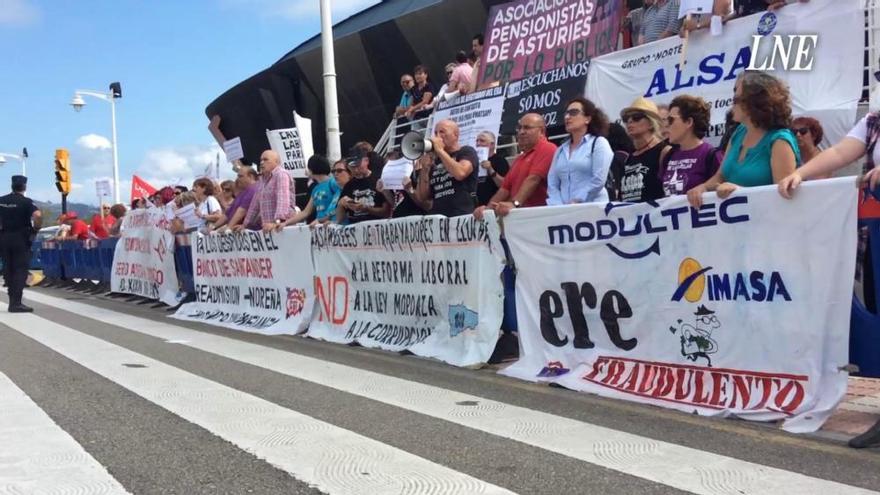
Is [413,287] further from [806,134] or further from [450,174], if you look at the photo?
[806,134]

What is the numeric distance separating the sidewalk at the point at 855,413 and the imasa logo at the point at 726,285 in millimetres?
683

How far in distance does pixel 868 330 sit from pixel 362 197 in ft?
17.3

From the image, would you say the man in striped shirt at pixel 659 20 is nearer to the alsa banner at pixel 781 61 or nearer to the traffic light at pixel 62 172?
the alsa banner at pixel 781 61

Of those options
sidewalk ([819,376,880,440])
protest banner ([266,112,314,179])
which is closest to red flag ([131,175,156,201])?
protest banner ([266,112,314,179])

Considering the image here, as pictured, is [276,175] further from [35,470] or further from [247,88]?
[247,88]

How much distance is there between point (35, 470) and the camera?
3607mm

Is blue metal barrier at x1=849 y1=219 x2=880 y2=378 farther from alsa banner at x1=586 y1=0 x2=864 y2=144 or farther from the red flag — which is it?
the red flag

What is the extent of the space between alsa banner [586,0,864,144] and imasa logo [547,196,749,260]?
304 centimetres

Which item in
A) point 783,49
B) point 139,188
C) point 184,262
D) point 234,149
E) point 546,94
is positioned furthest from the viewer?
point 139,188

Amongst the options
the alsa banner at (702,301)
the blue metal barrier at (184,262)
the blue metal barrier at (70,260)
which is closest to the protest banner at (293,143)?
the blue metal barrier at (184,262)

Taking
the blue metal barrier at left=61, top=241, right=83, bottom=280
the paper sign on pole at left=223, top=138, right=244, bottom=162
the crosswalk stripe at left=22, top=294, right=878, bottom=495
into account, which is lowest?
the crosswalk stripe at left=22, top=294, right=878, bottom=495

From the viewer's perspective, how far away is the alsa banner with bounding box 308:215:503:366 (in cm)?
638

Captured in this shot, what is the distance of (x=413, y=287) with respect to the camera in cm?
720

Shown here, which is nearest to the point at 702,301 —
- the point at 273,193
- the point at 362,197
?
the point at 362,197
